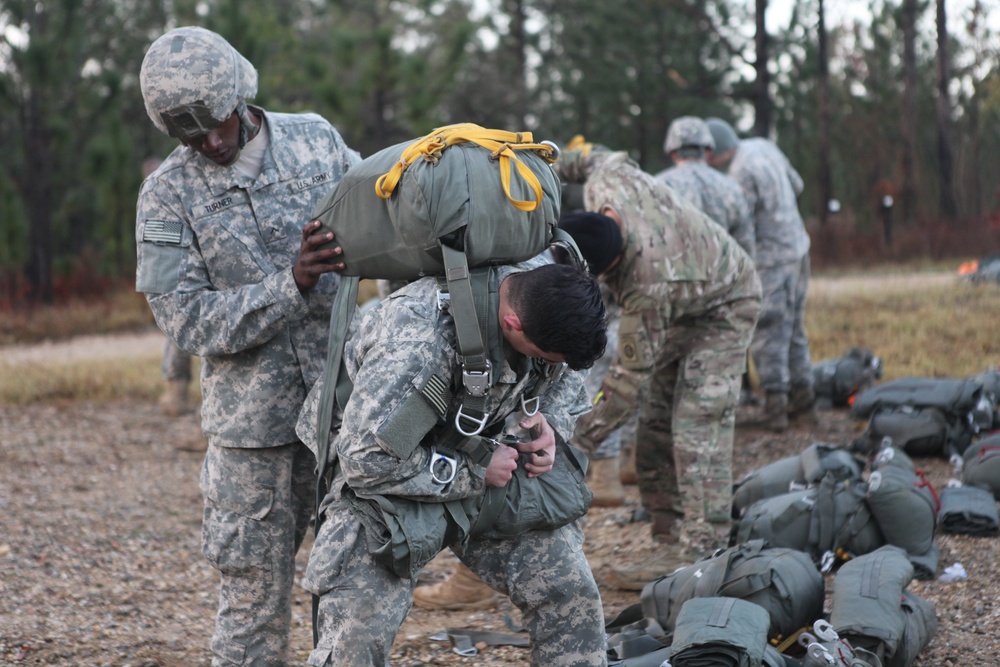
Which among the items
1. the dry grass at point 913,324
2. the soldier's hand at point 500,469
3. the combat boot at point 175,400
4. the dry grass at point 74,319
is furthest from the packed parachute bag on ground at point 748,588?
the dry grass at point 74,319

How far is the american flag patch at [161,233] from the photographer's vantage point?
3086 mm

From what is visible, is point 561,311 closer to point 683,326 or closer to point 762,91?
point 683,326

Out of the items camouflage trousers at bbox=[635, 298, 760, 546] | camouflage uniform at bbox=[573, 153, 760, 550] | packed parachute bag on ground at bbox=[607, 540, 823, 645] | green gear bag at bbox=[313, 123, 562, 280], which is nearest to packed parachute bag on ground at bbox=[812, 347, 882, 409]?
camouflage uniform at bbox=[573, 153, 760, 550]

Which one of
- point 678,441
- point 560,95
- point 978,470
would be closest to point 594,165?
point 678,441

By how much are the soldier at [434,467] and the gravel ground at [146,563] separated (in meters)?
1.42

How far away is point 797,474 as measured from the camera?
5738 millimetres

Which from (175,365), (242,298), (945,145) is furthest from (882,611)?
(945,145)

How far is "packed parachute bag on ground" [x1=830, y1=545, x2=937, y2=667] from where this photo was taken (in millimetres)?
3760

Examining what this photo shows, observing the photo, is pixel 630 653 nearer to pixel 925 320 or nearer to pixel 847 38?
pixel 925 320

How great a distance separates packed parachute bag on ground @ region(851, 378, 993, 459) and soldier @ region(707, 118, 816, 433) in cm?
100

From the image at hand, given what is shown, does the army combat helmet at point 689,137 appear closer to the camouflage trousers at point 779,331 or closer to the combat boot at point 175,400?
the camouflage trousers at point 779,331

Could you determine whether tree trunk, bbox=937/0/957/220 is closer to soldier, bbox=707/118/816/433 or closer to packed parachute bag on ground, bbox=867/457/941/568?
soldier, bbox=707/118/816/433

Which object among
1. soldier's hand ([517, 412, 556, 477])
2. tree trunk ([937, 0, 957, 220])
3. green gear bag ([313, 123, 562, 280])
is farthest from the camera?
tree trunk ([937, 0, 957, 220])

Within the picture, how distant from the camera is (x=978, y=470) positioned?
595 centimetres
